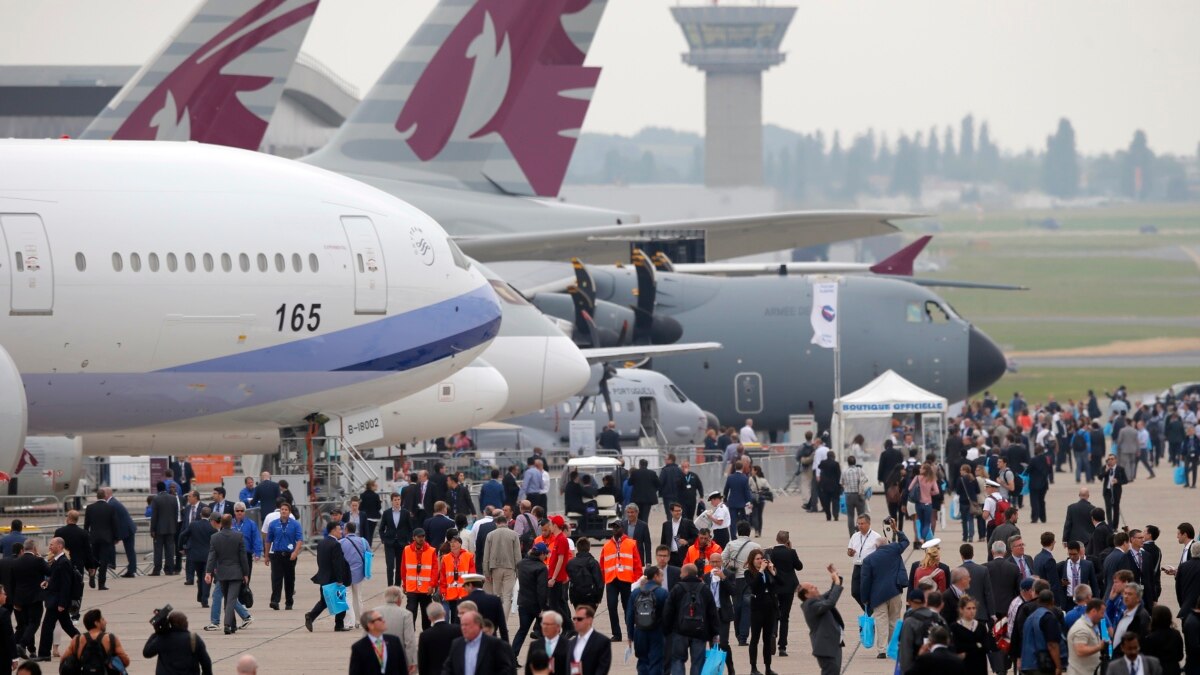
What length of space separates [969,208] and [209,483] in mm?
132145

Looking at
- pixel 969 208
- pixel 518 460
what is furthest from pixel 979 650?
pixel 969 208

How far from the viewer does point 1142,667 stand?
12031mm

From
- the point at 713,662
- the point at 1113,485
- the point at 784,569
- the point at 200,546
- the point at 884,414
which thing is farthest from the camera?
the point at 884,414

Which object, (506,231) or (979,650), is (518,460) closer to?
(506,231)

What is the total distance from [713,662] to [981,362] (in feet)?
88.6

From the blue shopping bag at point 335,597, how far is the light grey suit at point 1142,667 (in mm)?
7878

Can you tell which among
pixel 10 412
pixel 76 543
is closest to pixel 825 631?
pixel 76 543

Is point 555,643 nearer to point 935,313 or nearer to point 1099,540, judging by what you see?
point 1099,540

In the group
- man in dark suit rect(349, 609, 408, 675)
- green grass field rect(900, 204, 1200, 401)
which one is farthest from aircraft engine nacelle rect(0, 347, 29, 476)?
green grass field rect(900, 204, 1200, 401)

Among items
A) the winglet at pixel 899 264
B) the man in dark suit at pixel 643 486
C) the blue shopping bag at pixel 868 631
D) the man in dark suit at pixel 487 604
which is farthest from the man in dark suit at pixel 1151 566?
the winglet at pixel 899 264

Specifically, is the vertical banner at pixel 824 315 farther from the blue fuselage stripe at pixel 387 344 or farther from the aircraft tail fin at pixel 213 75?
the blue fuselage stripe at pixel 387 344

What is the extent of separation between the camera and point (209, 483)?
114ft

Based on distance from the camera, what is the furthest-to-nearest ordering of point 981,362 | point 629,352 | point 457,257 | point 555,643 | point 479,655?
point 981,362
point 629,352
point 457,257
point 555,643
point 479,655

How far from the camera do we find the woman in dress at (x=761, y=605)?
15.2 meters
